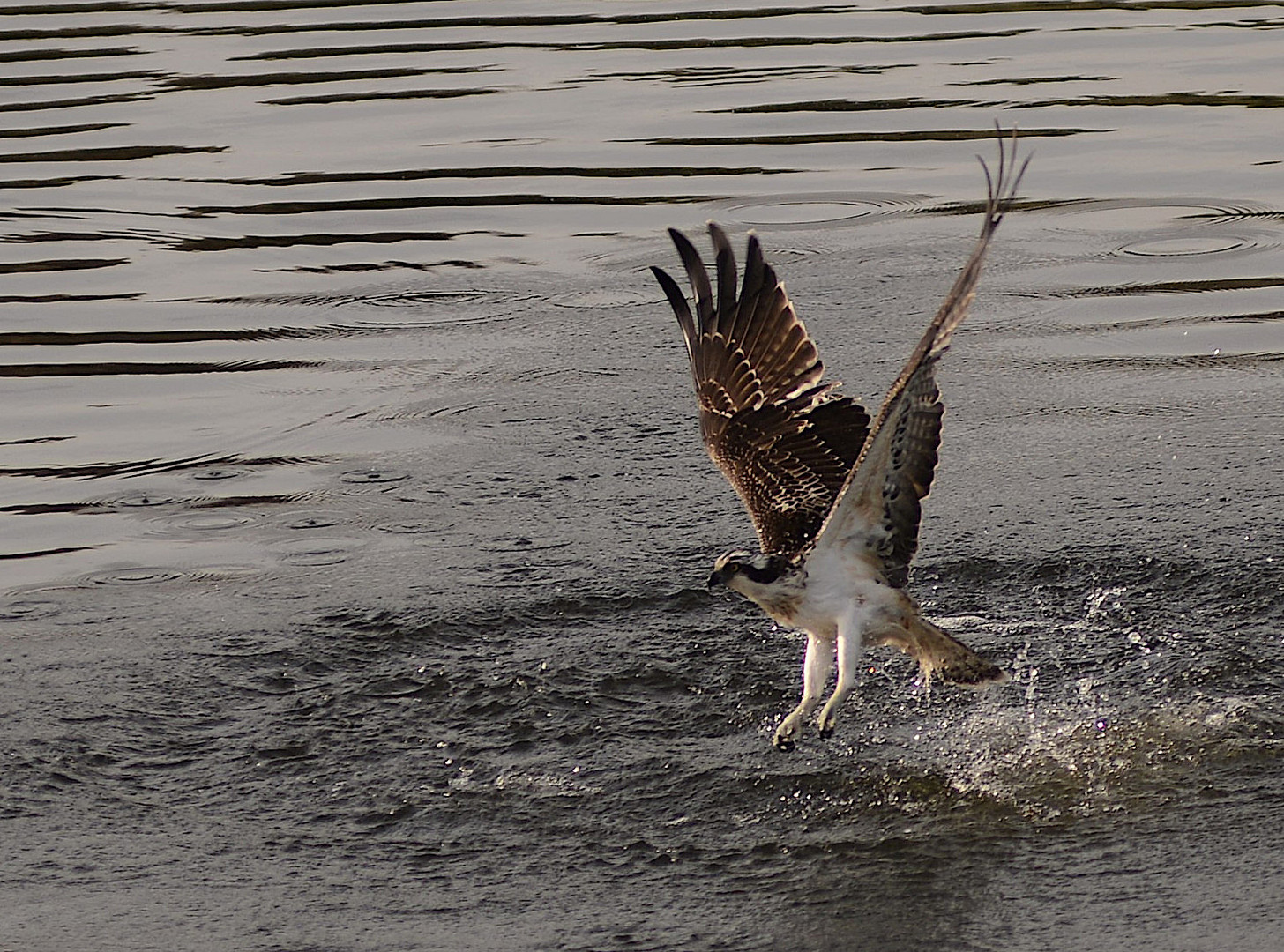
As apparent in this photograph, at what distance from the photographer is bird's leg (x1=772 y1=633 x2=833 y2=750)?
214 inches

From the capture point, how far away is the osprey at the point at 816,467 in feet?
16.4

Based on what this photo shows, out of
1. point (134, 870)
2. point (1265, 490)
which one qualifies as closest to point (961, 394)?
point (1265, 490)

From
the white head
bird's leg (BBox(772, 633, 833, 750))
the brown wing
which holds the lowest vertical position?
bird's leg (BBox(772, 633, 833, 750))

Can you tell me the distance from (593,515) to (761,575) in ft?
5.54

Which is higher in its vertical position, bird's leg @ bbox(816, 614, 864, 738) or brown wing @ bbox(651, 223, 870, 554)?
brown wing @ bbox(651, 223, 870, 554)

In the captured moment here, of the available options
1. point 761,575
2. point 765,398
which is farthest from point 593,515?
point 761,575

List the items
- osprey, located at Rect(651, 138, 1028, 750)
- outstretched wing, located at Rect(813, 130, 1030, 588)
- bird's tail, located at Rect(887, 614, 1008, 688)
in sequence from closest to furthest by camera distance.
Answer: outstretched wing, located at Rect(813, 130, 1030, 588) → osprey, located at Rect(651, 138, 1028, 750) → bird's tail, located at Rect(887, 614, 1008, 688)

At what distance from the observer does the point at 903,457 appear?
16.7 ft

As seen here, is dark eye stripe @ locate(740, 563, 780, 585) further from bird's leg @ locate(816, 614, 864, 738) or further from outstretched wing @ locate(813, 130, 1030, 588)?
bird's leg @ locate(816, 614, 864, 738)

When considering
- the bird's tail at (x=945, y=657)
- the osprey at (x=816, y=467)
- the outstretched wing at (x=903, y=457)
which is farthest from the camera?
the bird's tail at (x=945, y=657)

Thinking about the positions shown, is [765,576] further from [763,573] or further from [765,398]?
[765,398]

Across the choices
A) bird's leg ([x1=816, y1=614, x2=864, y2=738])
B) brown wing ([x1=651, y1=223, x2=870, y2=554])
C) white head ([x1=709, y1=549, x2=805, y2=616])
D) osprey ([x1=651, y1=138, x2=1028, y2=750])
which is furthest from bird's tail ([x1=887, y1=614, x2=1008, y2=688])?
brown wing ([x1=651, y1=223, x2=870, y2=554])

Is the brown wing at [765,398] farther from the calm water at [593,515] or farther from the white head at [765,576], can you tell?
the calm water at [593,515]

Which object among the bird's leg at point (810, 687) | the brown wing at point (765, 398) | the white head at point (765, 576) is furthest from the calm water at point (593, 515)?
the brown wing at point (765, 398)
